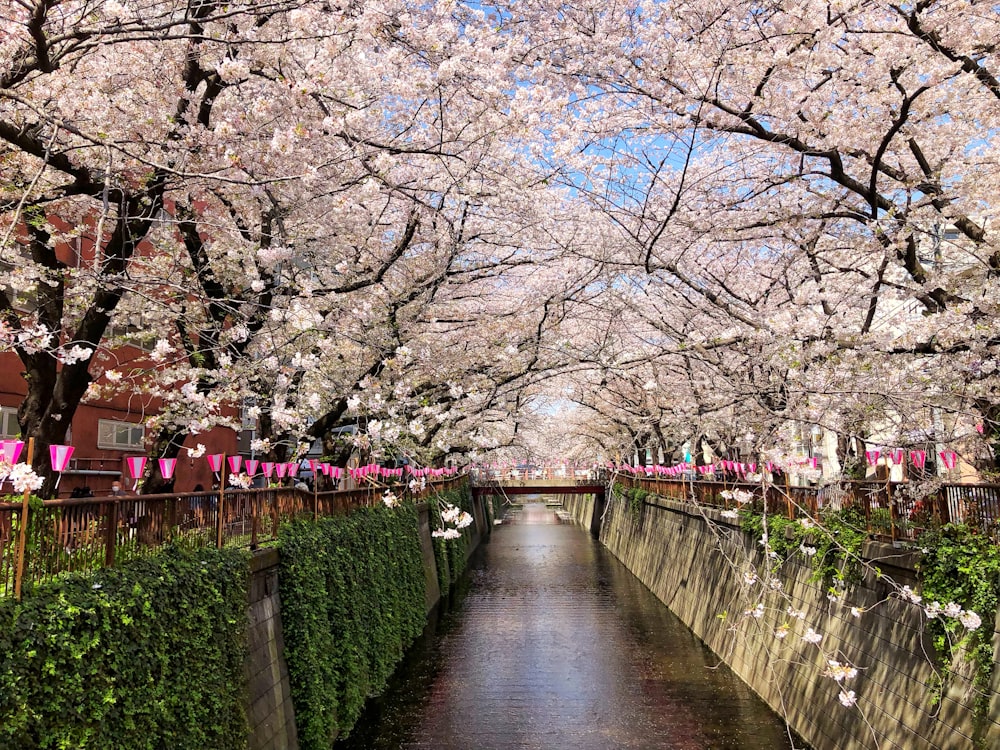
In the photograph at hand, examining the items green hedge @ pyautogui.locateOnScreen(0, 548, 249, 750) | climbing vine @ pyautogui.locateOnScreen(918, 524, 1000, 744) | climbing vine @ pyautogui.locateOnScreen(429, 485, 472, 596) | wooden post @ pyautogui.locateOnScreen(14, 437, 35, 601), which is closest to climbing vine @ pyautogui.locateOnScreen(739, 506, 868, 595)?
climbing vine @ pyautogui.locateOnScreen(918, 524, 1000, 744)

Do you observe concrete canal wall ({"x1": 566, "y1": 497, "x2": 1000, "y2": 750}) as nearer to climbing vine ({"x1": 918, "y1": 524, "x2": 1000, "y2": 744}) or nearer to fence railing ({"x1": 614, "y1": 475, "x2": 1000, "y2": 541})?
climbing vine ({"x1": 918, "y1": 524, "x2": 1000, "y2": 744})

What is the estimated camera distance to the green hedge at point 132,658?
200 inches

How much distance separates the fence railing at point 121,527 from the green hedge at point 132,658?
159mm

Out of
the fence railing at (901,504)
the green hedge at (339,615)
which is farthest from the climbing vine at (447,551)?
the fence railing at (901,504)

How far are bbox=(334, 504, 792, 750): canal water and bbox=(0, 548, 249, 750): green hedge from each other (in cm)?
570

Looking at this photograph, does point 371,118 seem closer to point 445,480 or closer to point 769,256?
point 769,256

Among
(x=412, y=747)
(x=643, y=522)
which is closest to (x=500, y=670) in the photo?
(x=412, y=747)

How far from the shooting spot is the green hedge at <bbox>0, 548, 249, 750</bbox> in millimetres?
5070

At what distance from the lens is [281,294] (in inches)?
451

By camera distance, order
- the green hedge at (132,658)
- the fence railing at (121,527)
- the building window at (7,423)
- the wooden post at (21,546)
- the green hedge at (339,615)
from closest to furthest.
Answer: the green hedge at (132,658), the wooden post at (21,546), the fence railing at (121,527), the green hedge at (339,615), the building window at (7,423)

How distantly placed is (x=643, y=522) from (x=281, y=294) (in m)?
25.7

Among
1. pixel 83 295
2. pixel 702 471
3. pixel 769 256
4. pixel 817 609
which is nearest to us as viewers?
pixel 83 295

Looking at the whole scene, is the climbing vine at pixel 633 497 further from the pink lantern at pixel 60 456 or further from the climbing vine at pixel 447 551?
the pink lantern at pixel 60 456

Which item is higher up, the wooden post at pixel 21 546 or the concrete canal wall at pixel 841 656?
the wooden post at pixel 21 546
